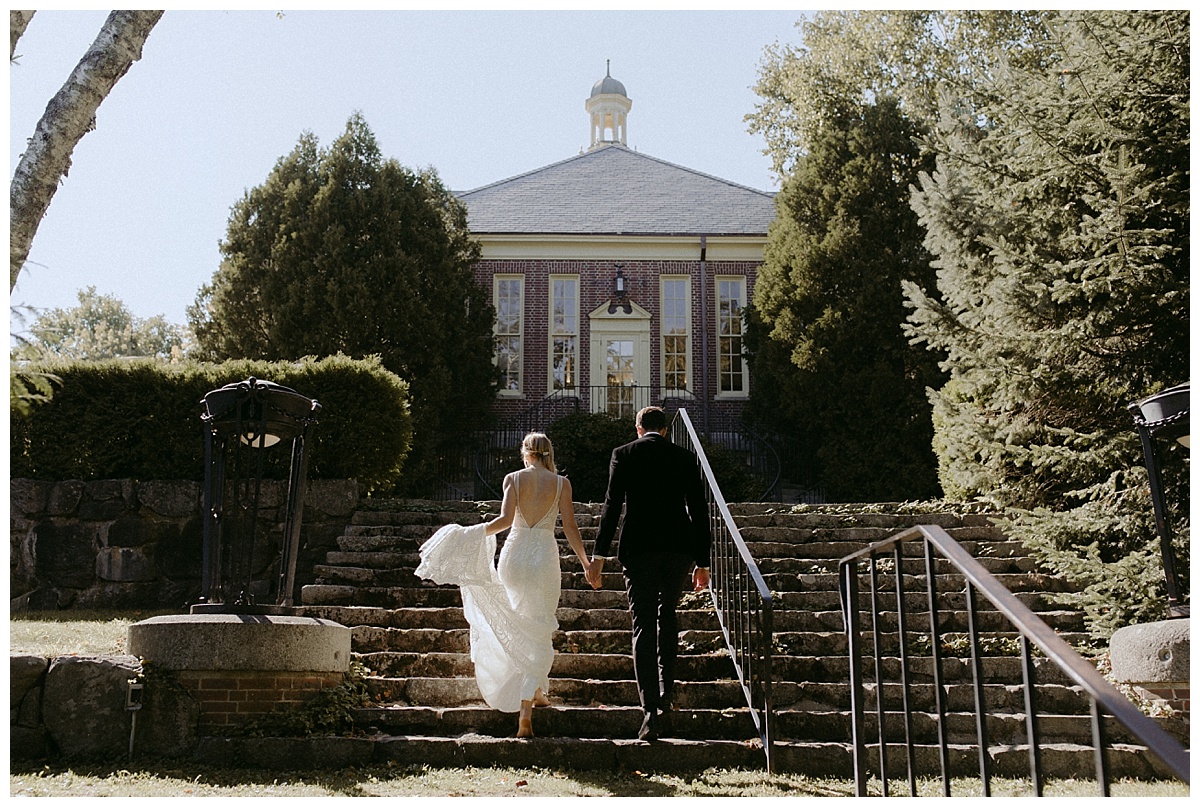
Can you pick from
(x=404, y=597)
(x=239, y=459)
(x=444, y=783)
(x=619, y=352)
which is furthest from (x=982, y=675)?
(x=619, y=352)

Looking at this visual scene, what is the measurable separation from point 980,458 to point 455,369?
30.0 feet

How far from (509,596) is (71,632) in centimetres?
361

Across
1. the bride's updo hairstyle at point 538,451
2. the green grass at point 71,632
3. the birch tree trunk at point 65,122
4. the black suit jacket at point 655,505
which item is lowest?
the green grass at point 71,632

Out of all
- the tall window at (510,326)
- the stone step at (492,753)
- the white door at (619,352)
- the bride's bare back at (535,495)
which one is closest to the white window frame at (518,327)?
the tall window at (510,326)

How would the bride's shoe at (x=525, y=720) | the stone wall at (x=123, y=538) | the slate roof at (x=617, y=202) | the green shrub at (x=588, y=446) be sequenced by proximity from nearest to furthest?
the bride's shoe at (x=525, y=720)
the stone wall at (x=123, y=538)
the green shrub at (x=588, y=446)
the slate roof at (x=617, y=202)

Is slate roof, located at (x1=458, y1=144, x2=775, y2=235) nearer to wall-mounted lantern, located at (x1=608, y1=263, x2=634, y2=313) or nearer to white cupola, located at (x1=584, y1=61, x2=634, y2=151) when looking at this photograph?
wall-mounted lantern, located at (x1=608, y1=263, x2=634, y2=313)

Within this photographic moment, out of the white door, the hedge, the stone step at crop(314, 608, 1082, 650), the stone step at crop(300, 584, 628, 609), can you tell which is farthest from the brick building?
the stone step at crop(314, 608, 1082, 650)

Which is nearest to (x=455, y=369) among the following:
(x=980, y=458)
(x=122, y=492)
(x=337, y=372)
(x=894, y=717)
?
(x=337, y=372)

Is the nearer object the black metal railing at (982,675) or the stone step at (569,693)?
the black metal railing at (982,675)

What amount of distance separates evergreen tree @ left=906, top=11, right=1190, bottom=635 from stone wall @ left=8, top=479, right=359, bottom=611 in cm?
566

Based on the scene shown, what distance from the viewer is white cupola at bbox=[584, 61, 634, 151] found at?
103 feet

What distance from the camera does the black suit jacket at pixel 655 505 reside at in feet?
17.4

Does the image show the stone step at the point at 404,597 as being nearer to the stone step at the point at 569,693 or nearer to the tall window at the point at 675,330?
the stone step at the point at 569,693

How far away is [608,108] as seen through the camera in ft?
104
